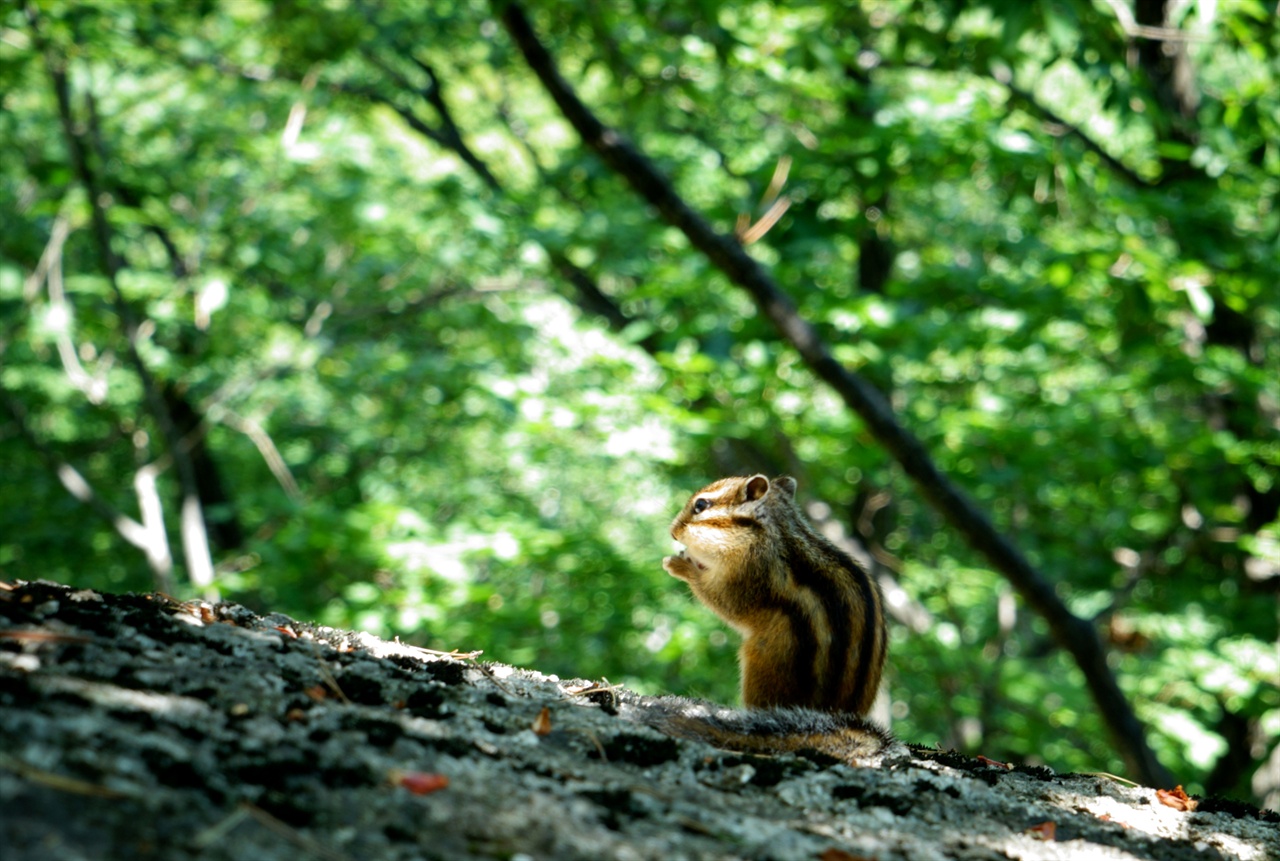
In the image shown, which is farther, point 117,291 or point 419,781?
point 117,291

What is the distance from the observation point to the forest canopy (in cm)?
685

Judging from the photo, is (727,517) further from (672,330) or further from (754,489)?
(672,330)

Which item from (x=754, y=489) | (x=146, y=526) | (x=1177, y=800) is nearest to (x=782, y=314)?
(x=754, y=489)

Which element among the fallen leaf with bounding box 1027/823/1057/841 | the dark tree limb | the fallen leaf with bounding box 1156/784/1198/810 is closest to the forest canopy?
the dark tree limb

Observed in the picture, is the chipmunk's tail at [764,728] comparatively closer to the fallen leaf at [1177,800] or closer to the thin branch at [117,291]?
the fallen leaf at [1177,800]

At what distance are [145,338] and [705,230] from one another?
5.57m

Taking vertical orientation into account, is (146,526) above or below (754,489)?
Result: below

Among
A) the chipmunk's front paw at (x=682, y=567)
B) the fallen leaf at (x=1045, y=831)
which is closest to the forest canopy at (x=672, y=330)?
the chipmunk's front paw at (x=682, y=567)

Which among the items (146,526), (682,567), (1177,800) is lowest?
(1177,800)

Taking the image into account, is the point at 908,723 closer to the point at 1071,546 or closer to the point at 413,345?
the point at 1071,546

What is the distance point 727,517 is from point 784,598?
43 centimetres

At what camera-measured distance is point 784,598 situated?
3.49 meters

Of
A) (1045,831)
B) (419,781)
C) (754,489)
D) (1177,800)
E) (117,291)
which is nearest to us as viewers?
(419,781)

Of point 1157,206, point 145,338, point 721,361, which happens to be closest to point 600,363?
point 721,361
